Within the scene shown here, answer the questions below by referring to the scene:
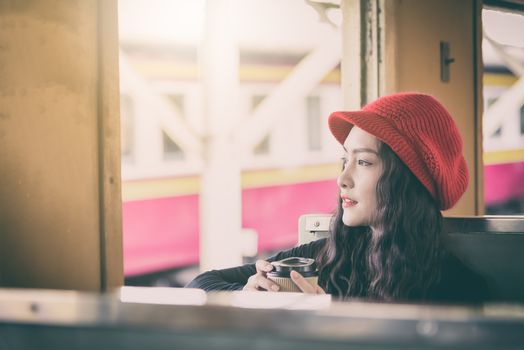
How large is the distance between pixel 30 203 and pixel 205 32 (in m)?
2.17

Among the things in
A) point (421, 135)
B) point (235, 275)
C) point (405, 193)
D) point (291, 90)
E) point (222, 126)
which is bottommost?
point (235, 275)

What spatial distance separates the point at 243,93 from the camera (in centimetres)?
352

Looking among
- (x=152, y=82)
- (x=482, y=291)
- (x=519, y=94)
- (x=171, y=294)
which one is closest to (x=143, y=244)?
(x=152, y=82)

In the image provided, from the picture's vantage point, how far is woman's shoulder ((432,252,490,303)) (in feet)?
4.43

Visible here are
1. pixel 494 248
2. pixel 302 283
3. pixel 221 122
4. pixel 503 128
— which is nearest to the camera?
pixel 302 283

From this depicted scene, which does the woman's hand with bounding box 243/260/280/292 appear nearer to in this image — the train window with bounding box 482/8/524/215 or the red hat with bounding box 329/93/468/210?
the red hat with bounding box 329/93/468/210

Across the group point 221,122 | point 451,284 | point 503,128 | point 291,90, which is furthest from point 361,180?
point 503,128

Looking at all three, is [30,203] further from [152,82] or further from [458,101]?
[458,101]

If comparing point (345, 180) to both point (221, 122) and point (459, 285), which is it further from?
point (221, 122)

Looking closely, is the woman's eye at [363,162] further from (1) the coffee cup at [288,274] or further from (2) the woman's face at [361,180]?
(1) the coffee cup at [288,274]

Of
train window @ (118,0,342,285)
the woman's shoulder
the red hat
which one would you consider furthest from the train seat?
train window @ (118,0,342,285)

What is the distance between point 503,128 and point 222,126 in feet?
9.50

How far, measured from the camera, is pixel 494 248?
1.43m

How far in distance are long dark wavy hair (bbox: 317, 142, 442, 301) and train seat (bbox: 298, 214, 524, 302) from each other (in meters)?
0.10
